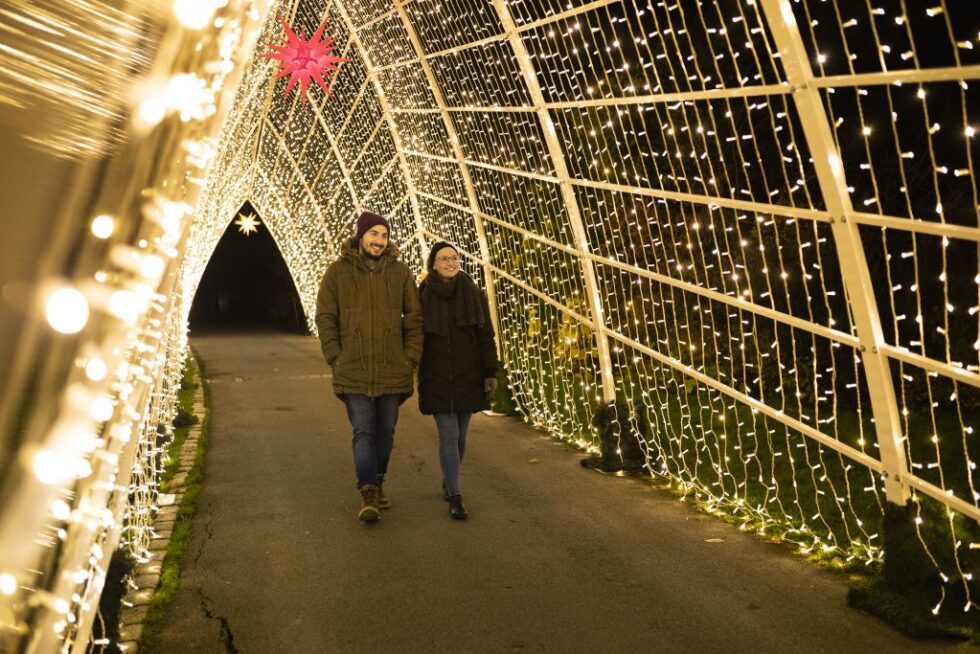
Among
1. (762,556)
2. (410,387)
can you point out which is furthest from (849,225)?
(410,387)

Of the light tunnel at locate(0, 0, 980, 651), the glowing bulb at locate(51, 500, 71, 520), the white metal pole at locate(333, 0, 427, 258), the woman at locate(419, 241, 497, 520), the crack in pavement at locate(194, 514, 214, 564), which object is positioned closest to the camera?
the light tunnel at locate(0, 0, 980, 651)

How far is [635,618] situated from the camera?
183 inches

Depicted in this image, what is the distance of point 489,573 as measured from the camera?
5.34 m

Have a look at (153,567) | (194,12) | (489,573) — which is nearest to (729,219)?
(489,573)

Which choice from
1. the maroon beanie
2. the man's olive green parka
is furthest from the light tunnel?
the man's olive green parka

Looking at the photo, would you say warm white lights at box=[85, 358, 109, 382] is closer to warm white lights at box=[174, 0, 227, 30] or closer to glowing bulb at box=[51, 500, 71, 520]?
glowing bulb at box=[51, 500, 71, 520]

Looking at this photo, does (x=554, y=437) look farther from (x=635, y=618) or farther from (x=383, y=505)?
(x=635, y=618)

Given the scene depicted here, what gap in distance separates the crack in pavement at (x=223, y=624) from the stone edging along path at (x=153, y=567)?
258 mm

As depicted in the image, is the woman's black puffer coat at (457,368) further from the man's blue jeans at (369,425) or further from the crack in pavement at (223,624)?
the crack in pavement at (223,624)

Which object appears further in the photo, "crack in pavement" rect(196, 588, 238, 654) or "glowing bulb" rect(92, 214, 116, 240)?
"crack in pavement" rect(196, 588, 238, 654)

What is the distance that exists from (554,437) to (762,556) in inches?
160

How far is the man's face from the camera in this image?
6.55 m

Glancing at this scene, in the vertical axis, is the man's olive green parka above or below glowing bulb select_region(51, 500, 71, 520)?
below

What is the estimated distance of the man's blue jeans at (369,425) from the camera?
649 centimetres
